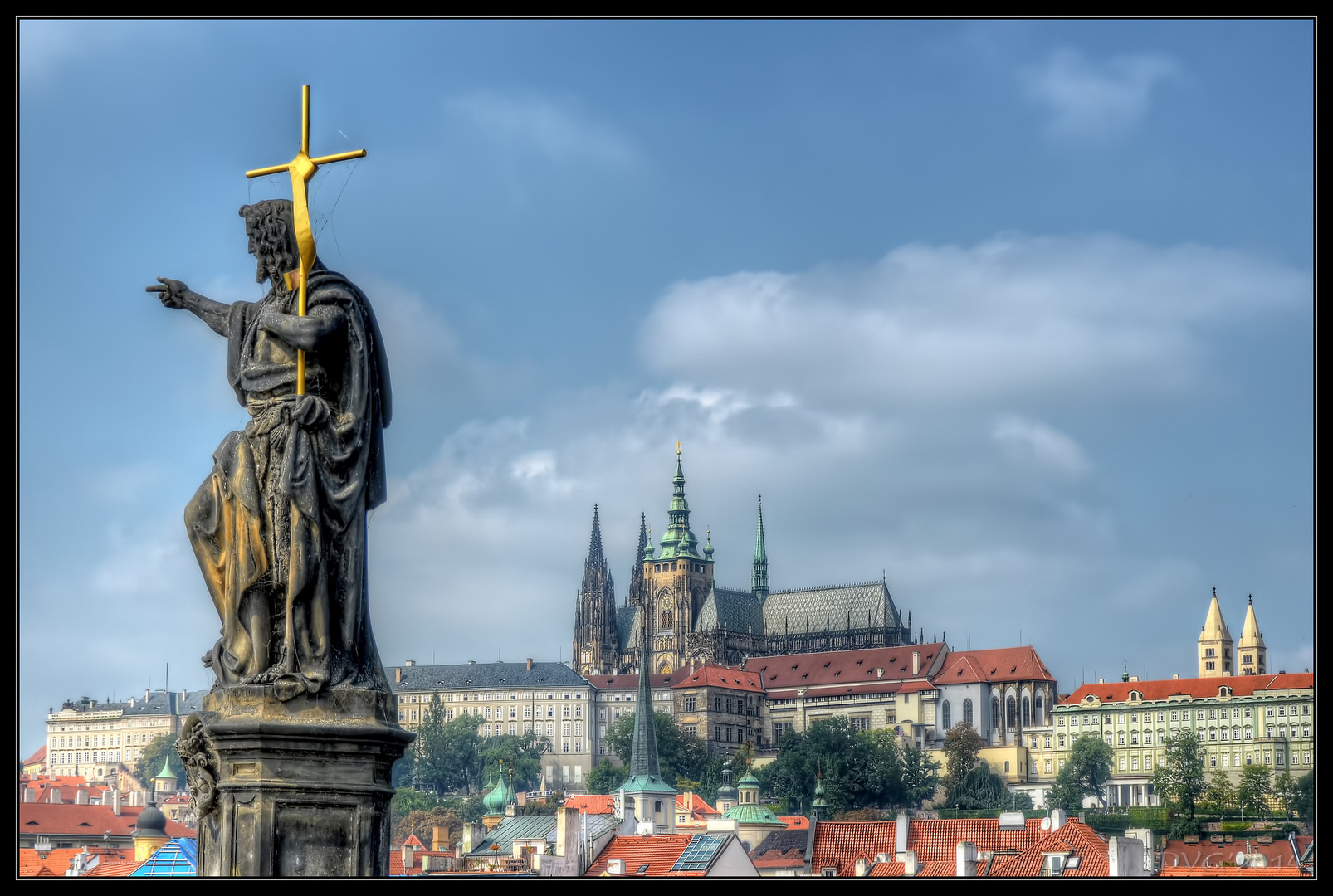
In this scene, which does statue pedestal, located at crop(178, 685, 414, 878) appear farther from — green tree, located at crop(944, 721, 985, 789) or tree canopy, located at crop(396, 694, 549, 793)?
tree canopy, located at crop(396, 694, 549, 793)

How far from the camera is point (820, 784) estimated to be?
15238cm

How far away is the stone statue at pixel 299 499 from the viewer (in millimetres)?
6410

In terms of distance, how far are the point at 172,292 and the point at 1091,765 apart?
16726 centimetres

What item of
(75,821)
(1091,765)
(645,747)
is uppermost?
(645,747)

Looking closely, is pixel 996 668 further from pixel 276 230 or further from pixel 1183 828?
pixel 276 230

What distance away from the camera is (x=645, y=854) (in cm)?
8269

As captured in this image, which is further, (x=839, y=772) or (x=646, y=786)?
(x=839, y=772)

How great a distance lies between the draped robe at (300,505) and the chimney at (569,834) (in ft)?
283

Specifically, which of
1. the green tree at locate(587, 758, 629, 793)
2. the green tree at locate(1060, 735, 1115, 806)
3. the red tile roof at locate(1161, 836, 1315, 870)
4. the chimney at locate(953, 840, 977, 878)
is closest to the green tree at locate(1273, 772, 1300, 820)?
the green tree at locate(1060, 735, 1115, 806)

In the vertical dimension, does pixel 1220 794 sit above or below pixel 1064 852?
above

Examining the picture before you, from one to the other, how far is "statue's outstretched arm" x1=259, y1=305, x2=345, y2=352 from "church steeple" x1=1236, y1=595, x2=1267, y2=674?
192 m

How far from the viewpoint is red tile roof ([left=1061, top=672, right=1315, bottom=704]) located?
6713 inches

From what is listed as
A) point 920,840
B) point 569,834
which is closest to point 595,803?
point 569,834
